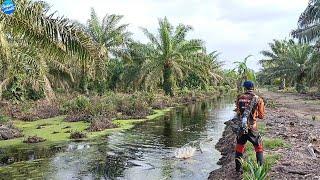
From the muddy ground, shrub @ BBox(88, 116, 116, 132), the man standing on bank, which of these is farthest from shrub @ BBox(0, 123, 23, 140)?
the man standing on bank

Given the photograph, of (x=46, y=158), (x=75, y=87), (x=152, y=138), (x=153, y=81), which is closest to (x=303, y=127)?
(x=152, y=138)

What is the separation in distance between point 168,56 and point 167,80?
246cm

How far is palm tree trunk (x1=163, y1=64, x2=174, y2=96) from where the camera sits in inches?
1539

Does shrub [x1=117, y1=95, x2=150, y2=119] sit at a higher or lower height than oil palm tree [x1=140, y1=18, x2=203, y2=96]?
lower

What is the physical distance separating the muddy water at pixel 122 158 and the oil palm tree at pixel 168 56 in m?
18.7

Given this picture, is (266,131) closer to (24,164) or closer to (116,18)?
(24,164)

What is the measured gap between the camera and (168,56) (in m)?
38.0

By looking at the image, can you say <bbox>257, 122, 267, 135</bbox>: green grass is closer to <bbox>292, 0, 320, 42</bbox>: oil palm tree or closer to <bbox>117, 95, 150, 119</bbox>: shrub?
<bbox>117, 95, 150, 119</bbox>: shrub

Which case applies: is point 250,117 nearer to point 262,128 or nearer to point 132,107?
point 262,128

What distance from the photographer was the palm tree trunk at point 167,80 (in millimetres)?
39094

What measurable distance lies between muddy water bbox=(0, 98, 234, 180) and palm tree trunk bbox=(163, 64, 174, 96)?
774 inches

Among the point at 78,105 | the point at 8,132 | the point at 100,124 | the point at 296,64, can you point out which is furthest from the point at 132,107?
the point at 296,64

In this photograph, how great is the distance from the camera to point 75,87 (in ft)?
130

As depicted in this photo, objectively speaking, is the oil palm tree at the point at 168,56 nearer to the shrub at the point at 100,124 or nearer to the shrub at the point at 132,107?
the shrub at the point at 132,107
